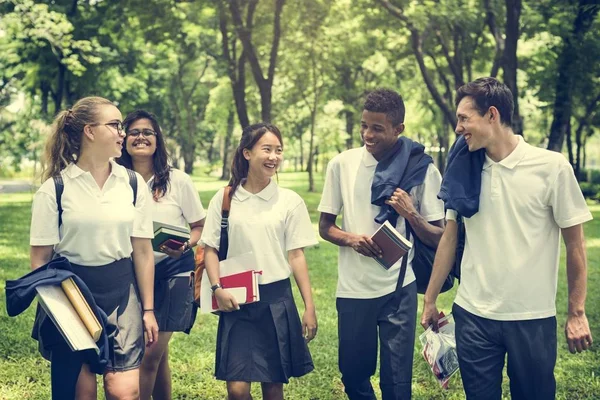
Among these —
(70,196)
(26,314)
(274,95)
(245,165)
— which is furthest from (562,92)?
(274,95)

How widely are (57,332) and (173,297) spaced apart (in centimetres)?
114

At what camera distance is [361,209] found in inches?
169

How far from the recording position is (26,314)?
8016mm

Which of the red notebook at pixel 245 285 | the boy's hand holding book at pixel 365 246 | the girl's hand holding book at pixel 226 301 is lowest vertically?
the girl's hand holding book at pixel 226 301

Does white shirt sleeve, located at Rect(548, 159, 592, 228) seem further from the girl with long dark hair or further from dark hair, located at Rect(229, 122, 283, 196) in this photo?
dark hair, located at Rect(229, 122, 283, 196)

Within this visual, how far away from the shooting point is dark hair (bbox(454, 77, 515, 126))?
140 inches

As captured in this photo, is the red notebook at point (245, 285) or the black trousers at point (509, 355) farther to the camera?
the red notebook at point (245, 285)

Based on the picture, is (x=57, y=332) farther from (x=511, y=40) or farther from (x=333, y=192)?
(x=511, y=40)

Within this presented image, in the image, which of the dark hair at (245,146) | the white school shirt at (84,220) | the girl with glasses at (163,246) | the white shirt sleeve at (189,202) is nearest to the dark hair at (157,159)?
the girl with glasses at (163,246)

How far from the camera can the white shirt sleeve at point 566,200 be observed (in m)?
3.41

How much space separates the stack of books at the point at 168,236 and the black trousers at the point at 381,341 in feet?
3.41

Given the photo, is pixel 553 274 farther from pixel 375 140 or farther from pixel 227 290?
pixel 227 290

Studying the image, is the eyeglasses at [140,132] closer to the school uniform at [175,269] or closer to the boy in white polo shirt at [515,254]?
the school uniform at [175,269]

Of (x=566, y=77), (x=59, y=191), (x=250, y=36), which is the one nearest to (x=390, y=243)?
(x=59, y=191)
